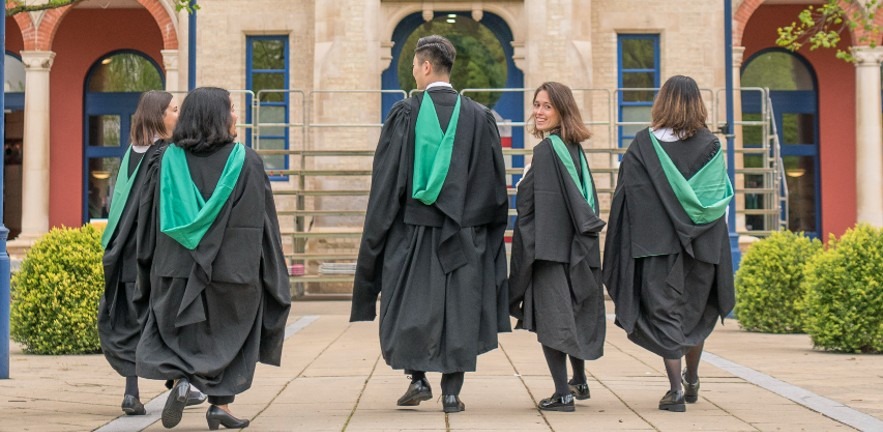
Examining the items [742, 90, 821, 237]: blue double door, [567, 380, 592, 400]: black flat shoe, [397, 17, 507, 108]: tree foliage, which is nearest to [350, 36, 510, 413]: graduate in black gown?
[567, 380, 592, 400]: black flat shoe

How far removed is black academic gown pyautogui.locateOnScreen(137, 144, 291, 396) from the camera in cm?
648

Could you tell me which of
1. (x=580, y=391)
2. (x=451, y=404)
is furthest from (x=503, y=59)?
(x=451, y=404)

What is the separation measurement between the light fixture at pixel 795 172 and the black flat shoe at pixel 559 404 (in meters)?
18.8

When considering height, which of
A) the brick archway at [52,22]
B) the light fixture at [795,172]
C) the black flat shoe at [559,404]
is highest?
the brick archway at [52,22]

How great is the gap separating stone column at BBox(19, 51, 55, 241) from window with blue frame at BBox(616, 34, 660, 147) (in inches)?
380

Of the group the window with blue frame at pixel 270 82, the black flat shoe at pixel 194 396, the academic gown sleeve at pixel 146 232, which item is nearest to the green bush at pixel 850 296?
the black flat shoe at pixel 194 396

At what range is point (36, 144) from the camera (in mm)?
22719

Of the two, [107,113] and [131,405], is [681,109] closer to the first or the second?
[131,405]

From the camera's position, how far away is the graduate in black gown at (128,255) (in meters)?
7.20

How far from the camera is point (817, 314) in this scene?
11102 mm

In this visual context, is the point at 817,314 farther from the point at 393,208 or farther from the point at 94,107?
the point at 94,107

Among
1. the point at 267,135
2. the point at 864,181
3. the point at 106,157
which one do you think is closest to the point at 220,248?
the point at 267,135

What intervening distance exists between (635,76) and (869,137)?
4291mm

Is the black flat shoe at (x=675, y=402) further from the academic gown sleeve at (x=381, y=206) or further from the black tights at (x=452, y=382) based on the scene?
the academic gown sleeve at (x=381, y=206)
